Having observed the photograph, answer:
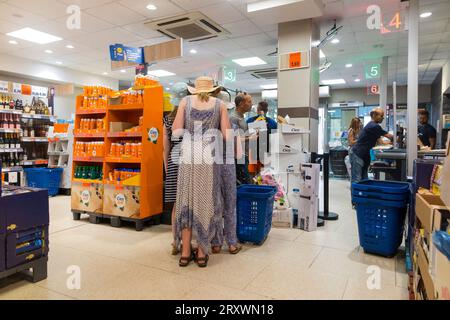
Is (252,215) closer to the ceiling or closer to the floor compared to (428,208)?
closer to the floor

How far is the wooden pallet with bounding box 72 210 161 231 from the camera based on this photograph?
3.83 metres

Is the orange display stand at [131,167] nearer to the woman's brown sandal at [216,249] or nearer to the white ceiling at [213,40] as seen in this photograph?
the woman's brown sandal at [216,249]

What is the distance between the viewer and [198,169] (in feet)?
8.70

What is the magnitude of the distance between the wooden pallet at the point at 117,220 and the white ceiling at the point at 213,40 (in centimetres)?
336

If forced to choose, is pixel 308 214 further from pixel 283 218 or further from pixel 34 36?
pixel 34 36

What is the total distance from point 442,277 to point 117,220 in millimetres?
3606

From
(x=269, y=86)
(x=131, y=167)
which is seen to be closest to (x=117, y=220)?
(x=131, y=167)

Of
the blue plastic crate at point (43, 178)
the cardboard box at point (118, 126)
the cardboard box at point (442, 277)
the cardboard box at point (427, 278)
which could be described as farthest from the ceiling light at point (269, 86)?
the cardboard box at point (442, 277)

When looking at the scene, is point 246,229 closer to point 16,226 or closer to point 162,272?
point 162,272

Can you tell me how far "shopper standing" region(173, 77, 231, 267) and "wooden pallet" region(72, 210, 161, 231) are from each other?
4.23 ft

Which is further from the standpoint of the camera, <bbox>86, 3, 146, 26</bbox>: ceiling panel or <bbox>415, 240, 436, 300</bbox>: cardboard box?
<bbox>86, 3, 146, 26</bbox>: ceiling panel

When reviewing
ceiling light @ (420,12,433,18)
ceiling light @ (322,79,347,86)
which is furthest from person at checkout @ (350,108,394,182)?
ceiling light @ (322,79,347,86)

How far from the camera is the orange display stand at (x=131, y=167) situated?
12.6ft

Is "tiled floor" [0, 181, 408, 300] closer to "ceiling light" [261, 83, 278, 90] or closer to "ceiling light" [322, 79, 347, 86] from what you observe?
"ceiling light" [322, 79, 347, 86]
